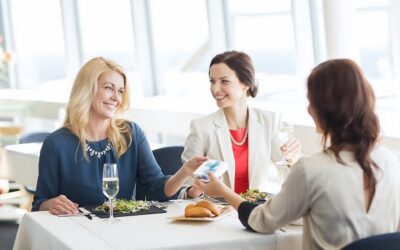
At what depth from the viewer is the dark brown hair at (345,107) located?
2.57m

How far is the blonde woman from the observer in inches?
150

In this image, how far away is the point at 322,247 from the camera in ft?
8.77

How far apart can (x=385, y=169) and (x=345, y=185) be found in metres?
0.16

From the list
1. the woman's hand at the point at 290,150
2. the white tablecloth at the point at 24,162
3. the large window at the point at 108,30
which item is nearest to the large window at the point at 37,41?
the large window at the point at 108,30

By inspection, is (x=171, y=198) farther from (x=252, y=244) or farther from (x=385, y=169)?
(x=385, y=169)

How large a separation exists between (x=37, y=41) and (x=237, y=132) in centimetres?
687

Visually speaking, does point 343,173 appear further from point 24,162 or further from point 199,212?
point 24,162

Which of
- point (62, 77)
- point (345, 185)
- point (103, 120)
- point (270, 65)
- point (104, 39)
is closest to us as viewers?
point (345, 185)

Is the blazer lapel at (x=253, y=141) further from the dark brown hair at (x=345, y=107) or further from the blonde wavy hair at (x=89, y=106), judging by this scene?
the dark brown hair at (x=345, y=107)

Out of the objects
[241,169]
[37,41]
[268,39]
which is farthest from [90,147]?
[37,41]

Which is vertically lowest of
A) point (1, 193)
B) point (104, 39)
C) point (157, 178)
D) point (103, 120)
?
point (1, 193)

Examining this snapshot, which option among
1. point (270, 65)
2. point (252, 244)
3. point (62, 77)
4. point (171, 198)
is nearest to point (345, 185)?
point (252, 244)

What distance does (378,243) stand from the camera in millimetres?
2396

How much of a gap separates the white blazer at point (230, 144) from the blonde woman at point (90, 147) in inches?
12.8
